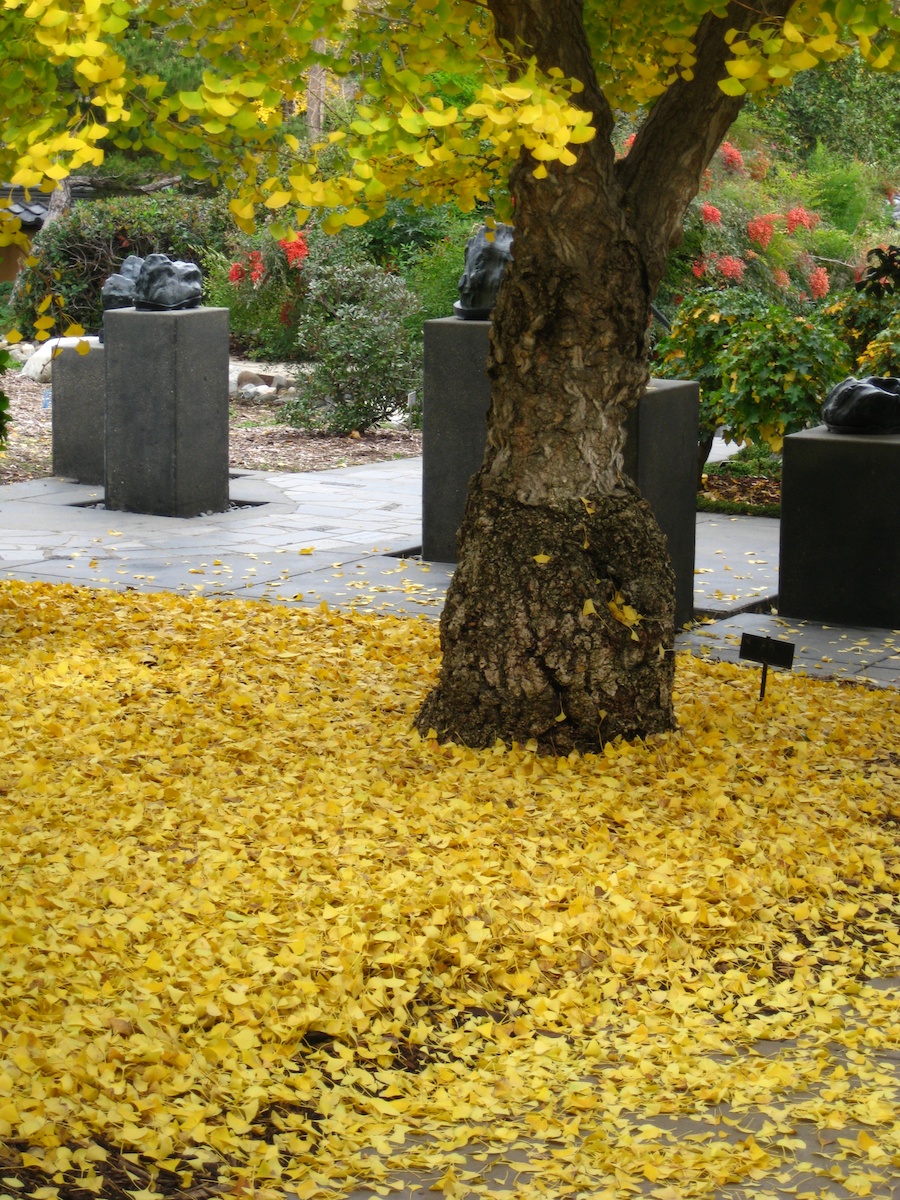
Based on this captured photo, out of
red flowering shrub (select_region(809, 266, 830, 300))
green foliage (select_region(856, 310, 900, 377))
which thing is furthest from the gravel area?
red flowering shrub (select_region(809, 266, 830, 300))

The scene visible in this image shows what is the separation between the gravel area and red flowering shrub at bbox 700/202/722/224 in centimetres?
389

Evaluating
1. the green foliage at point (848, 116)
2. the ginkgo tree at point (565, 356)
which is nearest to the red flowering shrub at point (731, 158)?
the green foliage at point (848, 116)

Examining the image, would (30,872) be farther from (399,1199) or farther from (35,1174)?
(399,1199)

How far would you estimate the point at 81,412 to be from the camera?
10305 millimetres

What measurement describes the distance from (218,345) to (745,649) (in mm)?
5324

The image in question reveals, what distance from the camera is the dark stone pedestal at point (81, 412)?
33.8 ft

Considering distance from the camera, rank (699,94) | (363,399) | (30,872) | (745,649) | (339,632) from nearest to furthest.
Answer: (30,872)
(699,94)
(745,649)
(339,632)
(363,399)

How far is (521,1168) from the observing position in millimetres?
2619

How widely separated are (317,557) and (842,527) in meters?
2.82

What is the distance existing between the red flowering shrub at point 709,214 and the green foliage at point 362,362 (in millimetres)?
3267

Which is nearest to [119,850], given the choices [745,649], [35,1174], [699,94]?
[35,1174]

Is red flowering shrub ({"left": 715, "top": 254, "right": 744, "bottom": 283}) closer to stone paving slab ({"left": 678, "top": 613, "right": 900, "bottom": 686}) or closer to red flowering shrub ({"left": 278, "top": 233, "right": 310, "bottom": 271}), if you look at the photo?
red flowering shrub ({"left": 278, "top": 233, "right": 310, "bottom": 271})

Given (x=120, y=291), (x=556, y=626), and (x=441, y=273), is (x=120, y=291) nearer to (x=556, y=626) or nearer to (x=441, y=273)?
(x=441, y=273)

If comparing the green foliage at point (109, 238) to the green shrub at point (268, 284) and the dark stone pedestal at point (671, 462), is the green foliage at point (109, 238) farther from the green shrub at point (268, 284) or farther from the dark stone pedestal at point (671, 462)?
the dark stone pedestal at point (671, 462)
